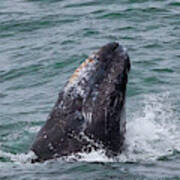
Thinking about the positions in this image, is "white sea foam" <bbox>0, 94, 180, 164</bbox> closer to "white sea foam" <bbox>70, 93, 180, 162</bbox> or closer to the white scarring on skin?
"white sea foam" <bbox>70, 93, 180, 162</bbox>

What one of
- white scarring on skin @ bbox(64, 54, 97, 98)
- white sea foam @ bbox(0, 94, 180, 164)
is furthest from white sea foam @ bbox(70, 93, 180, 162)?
white scarring on skin @ bbox(64, 54, 97, 98)

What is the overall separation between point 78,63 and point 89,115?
755 cm

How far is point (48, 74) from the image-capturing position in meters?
16.3

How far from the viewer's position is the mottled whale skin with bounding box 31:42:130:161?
9.18 metres

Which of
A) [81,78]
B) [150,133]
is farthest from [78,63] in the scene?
[81,78]

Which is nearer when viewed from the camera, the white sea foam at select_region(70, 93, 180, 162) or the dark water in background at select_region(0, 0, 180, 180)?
the dark water in background at select_region(0, 0, 180, 180)

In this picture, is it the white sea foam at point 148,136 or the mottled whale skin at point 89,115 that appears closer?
the mottled whale skin at point 89,115

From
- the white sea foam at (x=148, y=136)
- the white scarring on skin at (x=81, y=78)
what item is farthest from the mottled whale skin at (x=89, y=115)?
the white sea foam at (x=148, y=136)

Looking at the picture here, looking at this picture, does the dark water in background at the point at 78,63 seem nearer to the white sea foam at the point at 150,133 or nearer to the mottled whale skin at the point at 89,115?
the white sea foam at the point at 150,133

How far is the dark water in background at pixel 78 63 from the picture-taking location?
918 cm

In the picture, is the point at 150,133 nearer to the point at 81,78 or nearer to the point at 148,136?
the point at 148,136

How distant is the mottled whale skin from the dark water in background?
214 millimetres

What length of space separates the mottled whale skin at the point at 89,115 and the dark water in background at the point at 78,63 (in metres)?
0.21

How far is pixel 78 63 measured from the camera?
16.8m
